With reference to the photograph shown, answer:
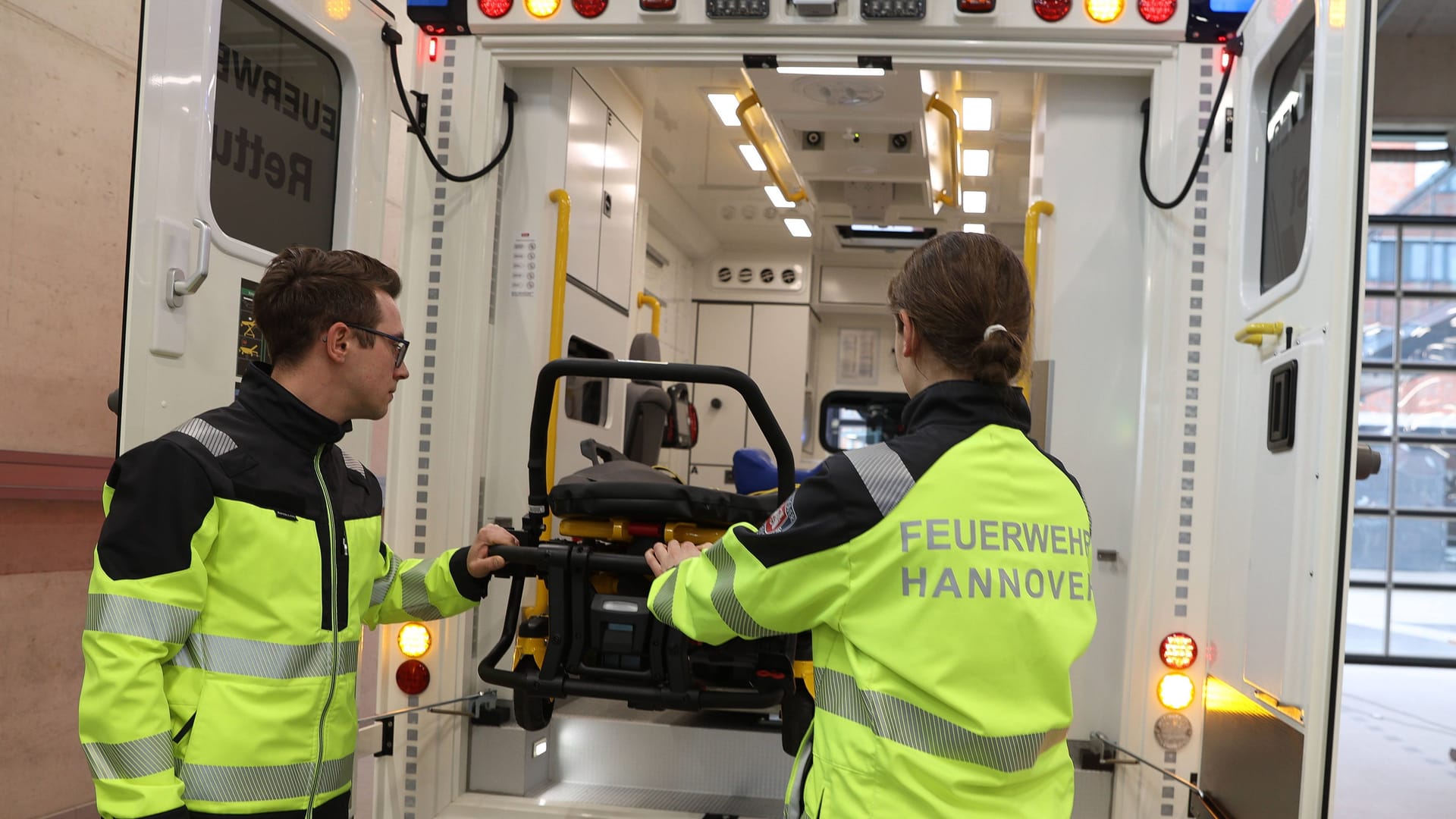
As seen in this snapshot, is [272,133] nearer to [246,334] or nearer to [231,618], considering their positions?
[246,334]

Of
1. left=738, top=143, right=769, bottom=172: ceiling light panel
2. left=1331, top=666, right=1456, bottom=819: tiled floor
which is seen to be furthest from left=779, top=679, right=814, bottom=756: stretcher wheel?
left=738, top=143, right=769, bottom=172: ceiling light panel

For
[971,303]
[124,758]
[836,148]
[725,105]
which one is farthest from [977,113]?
[124,758]

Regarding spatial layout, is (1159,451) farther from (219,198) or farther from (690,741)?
(219,198)

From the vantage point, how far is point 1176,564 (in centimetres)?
269

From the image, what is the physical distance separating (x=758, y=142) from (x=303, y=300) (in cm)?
333

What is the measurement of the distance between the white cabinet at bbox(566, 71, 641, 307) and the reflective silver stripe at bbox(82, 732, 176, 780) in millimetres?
2200

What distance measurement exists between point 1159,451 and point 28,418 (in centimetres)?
377

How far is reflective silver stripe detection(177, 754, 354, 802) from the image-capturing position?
1.67m

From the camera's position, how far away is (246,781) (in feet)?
5.64

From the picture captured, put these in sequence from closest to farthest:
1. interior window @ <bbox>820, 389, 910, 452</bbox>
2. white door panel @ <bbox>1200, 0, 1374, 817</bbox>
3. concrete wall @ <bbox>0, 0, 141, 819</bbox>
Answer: white door panel @ <bbox>1200, 0, 1374, 817</bbox> → concrete wall @ <bbox>0, 0, 141, 819</bbox> → interior window @ <bbox>820, 389, 910, 452</bbox>

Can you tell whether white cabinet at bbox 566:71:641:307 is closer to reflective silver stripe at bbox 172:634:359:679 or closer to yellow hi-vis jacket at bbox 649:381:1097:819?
reflective silver stripe at bbox 172:634:359:679

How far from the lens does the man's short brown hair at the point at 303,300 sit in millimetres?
1904

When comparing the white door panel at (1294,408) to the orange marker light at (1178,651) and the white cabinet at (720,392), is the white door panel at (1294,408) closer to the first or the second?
the orange marker light at (1178,651)

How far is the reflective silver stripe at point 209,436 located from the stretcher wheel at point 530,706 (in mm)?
664
